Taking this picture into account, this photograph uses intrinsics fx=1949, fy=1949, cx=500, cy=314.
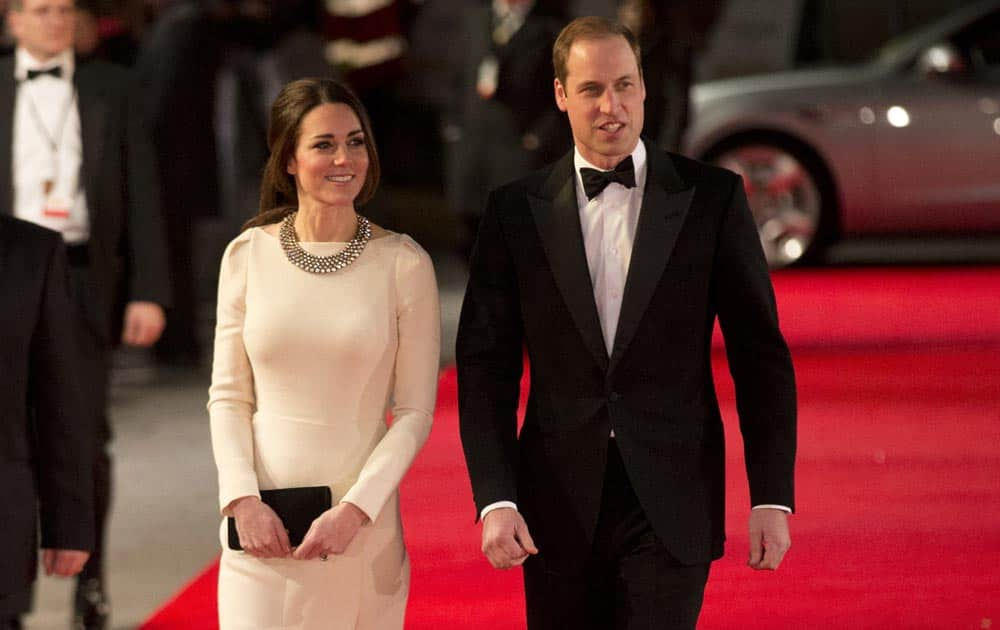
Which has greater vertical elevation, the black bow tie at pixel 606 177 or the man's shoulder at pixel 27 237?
the black bow tie at pixel 606 177

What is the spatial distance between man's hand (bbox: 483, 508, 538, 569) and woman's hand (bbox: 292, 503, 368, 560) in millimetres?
234

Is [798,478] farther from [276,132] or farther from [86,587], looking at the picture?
[276,132]

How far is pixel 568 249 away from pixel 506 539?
0.52 metres

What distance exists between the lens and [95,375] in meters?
5.59

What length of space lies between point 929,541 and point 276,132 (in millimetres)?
2862

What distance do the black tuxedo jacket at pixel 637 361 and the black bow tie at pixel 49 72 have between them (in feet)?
7.93

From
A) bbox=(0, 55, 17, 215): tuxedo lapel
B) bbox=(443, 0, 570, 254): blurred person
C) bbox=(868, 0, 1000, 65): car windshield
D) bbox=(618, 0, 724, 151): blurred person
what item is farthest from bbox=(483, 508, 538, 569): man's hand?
bbox=(868, 0, 1000, 65): car windshield

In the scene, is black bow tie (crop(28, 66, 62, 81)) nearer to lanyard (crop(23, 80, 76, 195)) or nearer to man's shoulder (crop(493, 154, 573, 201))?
lanyard (crop(23, 80, 76, 195))

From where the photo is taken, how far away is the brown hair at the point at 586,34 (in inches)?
135

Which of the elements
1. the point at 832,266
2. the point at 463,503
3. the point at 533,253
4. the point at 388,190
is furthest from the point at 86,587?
the point at 388,190

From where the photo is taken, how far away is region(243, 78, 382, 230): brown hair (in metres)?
3.48

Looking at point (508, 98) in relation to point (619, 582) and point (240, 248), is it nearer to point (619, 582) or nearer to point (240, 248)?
point (240, 248)

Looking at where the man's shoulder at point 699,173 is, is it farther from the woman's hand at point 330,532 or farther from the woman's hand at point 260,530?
the woman's hand at point 260,530

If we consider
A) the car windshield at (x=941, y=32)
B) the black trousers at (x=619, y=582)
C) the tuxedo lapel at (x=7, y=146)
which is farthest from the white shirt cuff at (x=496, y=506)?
the car windshield at (x=941, y=32)
